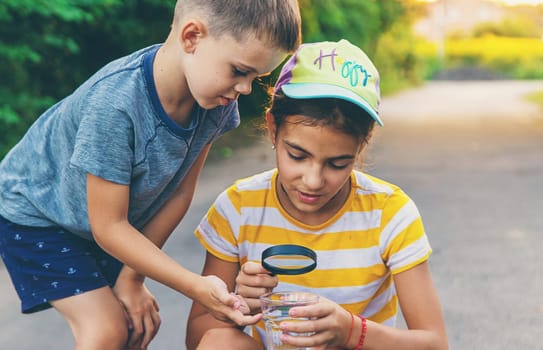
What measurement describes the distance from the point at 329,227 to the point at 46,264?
0.86 metres

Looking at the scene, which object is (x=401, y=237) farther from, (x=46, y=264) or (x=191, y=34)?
(x=46, y=264)

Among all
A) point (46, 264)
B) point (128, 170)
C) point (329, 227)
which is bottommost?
point (46, 264)

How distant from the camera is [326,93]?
7.04 ft

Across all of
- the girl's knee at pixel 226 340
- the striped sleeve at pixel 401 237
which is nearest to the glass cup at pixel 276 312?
the girl's knee at pixel 226 340

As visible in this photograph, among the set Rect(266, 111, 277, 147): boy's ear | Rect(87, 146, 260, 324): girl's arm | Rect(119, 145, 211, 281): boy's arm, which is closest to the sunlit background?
Rect(119, 145, 211, 281): boy's arm

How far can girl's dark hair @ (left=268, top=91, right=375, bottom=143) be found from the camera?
2.17m

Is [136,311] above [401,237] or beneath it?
beneath

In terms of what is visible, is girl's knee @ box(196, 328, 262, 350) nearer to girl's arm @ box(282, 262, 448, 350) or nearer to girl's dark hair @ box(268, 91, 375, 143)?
girl's arm @ box(282, 262, 448, 350)

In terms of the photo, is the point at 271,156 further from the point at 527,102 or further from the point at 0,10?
the point at 527,102

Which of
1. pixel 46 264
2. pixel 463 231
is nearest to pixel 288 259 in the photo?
pixel 46 264

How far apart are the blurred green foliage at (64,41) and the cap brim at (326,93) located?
453 millimetres

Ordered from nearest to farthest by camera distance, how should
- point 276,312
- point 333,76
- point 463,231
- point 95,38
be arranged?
point 276,312
point 333,76
point 463,231
point 95,38

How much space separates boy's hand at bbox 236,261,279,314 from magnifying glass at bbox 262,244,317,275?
37mm

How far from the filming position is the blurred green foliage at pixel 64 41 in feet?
17.5
